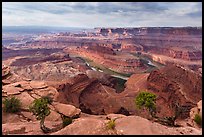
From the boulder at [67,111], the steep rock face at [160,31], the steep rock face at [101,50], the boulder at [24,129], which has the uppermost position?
the steep rock face at [160,31]

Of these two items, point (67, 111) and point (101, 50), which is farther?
point (101, 50)

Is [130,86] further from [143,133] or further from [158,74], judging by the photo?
[143,133]

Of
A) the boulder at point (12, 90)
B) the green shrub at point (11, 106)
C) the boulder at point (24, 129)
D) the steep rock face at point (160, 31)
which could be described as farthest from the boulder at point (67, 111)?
the steep rock face at point (160, 31)

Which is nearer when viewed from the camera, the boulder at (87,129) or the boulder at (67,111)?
the boulder at (87,129)

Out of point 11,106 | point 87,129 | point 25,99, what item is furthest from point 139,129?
point 25,99

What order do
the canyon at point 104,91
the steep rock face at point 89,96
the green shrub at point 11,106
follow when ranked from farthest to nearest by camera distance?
the steep rock face at point 89,96 → the green shrub at point 11,106 → the canyon at point 104,91

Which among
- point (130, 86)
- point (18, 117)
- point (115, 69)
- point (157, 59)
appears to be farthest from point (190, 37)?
point (18, 117)

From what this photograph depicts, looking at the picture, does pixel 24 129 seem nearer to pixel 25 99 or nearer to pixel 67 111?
pixel 67 111

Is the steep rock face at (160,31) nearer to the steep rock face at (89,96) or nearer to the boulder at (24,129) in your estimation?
the steep rock face at (89,96)
